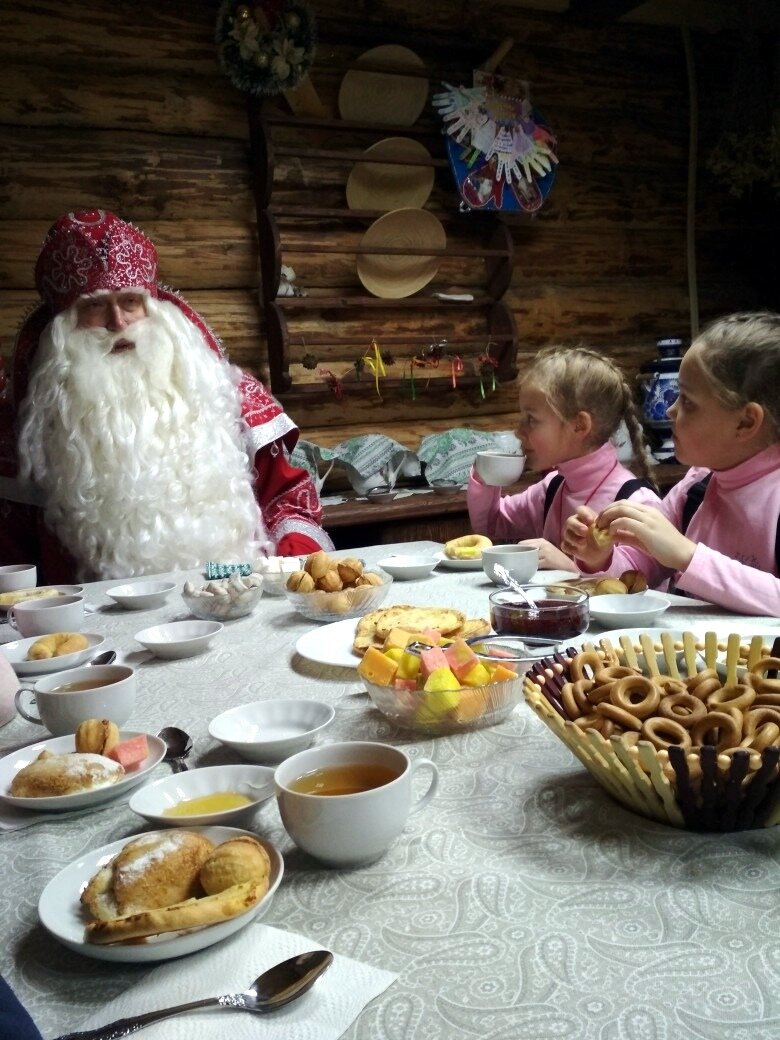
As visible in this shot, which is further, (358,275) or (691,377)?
(358,275)

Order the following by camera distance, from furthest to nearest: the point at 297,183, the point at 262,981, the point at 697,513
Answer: the point at 297,183 → the point at 697,513 → the point at 262,981

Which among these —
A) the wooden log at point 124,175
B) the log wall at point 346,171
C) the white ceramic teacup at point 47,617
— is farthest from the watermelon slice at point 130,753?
the wooden log at point 124,175

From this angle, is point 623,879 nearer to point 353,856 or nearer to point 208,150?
point 353,856

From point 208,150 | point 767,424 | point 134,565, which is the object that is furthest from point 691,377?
point 208,150

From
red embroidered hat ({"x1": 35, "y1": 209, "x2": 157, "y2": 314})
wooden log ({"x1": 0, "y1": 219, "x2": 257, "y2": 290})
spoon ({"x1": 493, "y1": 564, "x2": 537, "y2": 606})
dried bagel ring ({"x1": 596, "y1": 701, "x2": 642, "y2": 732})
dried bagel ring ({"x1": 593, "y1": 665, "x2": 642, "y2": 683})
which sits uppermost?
wooden log ({"x1": 0, "y1": 219, "x2": 257, "y2": 290})

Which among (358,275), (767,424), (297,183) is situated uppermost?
(297,183)

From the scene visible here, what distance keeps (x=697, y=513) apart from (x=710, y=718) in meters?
1.24

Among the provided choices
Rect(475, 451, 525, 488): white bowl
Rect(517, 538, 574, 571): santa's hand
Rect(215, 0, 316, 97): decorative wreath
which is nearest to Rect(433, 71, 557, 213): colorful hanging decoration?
Rect(215, 0, 316, 97): decorative wreath

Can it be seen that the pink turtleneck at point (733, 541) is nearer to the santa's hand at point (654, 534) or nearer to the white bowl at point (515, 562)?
the santa's hand at point (654, 534)

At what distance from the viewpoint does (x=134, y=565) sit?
241 cm

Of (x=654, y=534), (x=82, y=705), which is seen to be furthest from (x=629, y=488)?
(x=82, y=705)

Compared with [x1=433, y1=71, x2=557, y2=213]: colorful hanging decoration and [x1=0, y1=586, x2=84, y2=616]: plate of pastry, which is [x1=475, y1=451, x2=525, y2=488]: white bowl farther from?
[x1=433, y1=71, x2=557, y2=213]: colorful hanging decoration

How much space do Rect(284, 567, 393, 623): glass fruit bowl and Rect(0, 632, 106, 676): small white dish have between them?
13.5 inches

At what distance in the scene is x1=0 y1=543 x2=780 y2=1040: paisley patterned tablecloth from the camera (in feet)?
1.74
